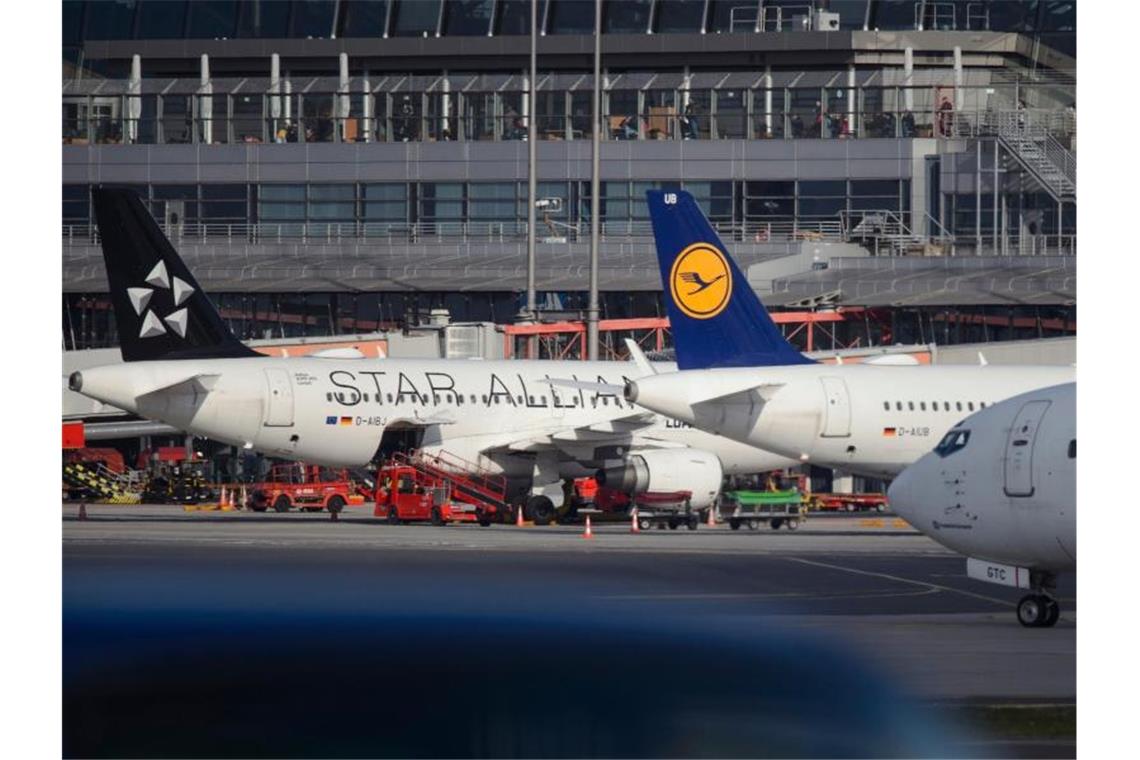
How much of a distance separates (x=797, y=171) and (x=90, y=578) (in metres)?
60.0

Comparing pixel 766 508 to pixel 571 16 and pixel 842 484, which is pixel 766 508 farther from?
pixel 571 16

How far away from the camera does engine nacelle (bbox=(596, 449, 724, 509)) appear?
165 feet

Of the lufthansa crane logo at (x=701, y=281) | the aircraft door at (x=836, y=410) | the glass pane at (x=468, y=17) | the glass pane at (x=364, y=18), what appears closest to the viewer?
the aircraft door at (x=836, y=410)

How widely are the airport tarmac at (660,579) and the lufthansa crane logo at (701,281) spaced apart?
5.39 meters

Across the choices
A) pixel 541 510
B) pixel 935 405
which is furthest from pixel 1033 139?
pixel 935 405

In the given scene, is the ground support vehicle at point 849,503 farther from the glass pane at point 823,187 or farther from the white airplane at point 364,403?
the glass pane at point 823,187

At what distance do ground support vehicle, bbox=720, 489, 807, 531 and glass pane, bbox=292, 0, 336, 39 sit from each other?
52725 millimetres

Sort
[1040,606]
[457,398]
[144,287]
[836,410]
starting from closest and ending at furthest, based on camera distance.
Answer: [1040,606] → [836,410] → [144,287] → [457,398]

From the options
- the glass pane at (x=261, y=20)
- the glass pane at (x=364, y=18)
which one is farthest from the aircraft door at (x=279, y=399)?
the glass pane at (x=261, y=20)

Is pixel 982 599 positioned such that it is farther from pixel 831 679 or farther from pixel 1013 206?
pixel 1013 206

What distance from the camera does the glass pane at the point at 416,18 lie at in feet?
320

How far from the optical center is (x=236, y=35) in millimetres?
98750

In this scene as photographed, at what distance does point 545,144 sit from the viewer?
298 ft

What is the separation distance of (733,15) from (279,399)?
1928 inches
